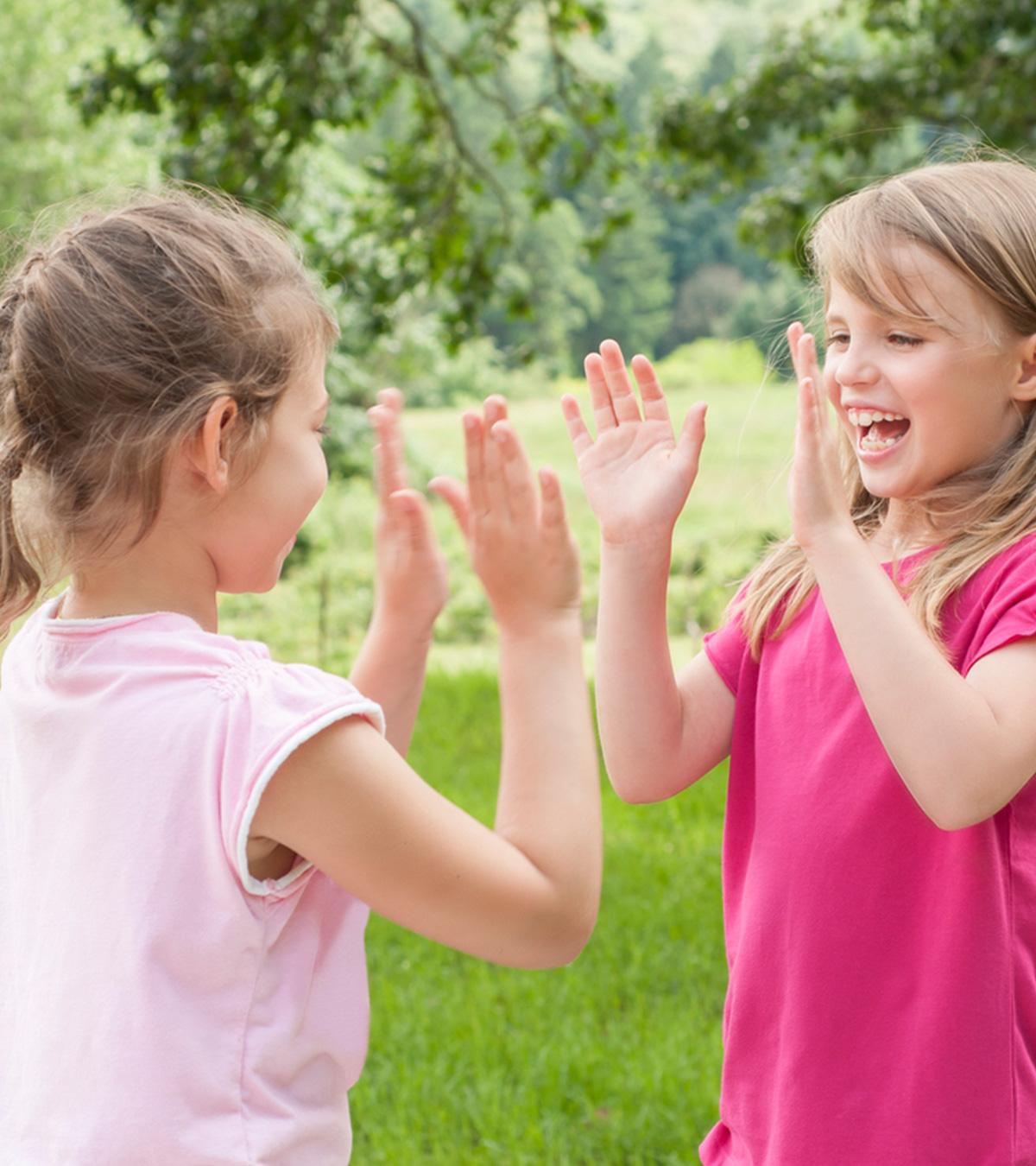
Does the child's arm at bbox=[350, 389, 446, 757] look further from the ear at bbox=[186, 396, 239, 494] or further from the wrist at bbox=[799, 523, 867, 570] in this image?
the wrist at bbox=[799, 523, 867, 570]

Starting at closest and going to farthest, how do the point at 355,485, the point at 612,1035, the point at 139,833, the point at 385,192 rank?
the point at 139,833
the point at 612,1035
the point at 385,192
the point at 355,485

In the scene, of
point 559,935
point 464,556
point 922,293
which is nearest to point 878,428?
point 922,293

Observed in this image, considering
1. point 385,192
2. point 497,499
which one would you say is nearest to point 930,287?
point 497,499

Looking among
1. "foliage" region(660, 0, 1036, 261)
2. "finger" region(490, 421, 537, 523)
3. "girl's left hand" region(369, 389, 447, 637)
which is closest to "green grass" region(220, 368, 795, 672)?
"foliage" region(660, 0, 1036, 261)

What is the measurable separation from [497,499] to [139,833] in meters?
0.49

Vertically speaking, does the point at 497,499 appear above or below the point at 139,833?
above

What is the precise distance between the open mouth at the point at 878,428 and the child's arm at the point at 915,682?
160mm

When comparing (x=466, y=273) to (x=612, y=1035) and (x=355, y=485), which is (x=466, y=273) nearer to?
(x=612, y=1035)

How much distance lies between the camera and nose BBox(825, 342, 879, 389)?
172cm

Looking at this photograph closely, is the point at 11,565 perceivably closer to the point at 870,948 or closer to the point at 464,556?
the point at 870,948

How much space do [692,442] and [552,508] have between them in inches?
11.9

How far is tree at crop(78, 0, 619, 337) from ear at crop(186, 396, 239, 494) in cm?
552

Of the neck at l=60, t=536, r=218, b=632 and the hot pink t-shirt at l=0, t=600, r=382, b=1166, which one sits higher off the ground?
the neck at l=60, t=536, r=218, b=632

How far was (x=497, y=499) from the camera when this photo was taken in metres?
1.54
